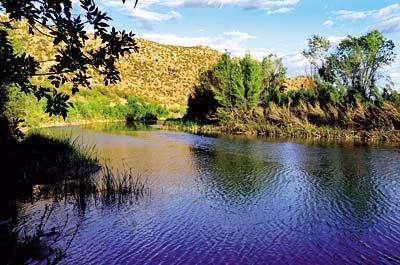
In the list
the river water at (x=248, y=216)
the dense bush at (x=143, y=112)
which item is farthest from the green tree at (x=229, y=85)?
the river water at (x=248, y=216)

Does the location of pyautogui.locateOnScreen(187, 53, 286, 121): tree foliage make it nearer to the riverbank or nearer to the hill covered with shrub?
the riverbank

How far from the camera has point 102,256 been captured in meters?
9.01

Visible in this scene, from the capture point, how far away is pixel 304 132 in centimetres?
3809

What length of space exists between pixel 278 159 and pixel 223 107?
80.5 feet

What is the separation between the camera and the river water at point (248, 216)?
30.3 feet

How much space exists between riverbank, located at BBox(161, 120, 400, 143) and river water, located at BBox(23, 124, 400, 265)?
12.3 meters

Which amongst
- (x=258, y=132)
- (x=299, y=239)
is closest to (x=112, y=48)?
(x=299, y=239)

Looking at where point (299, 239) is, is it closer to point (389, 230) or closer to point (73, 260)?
point (389, 230)

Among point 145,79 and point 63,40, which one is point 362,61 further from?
point 145,79

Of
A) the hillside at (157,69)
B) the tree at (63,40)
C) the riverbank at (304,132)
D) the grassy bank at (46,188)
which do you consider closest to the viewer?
the tree at (63,40)

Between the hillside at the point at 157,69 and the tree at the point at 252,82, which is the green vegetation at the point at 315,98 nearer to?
the tree at the point at 252,82

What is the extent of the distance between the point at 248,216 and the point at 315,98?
3200 cm

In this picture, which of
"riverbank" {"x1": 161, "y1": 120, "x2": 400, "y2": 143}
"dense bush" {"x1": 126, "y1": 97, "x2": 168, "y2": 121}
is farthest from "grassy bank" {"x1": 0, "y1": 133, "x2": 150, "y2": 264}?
"dense bush" {"x1": 126, "y1": 97, "x2": 168, "y2": 121}

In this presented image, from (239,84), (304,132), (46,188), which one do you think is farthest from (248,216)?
(239,84)
